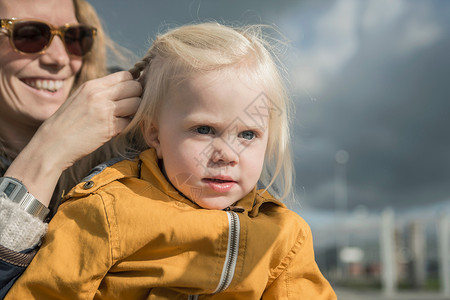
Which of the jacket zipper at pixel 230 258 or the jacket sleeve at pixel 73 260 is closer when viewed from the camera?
the jacket sleeve at pixel 73 260

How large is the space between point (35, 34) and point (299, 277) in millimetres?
1869

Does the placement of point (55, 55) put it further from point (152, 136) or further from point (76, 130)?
point (152, 136)

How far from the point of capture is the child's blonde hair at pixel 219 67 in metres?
1.91

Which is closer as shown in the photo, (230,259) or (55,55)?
(230,259)

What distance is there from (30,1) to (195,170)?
1.51 metres

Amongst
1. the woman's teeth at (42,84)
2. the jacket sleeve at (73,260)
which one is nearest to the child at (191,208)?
the jacket sleeve at (73,260)

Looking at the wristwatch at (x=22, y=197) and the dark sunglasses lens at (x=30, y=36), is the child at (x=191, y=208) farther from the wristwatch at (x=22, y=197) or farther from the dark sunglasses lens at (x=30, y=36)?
the dark sunglasses lens at (x=30, y=36)

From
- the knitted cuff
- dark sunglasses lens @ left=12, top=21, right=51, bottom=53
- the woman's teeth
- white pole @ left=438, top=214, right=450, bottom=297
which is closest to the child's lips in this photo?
the knitted cuff

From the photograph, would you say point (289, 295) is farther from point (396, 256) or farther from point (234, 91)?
point (396, 256)

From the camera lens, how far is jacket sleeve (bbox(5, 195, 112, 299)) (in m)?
1.64

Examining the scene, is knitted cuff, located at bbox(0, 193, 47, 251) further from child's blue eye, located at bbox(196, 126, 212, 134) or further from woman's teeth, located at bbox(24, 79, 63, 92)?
woman's teeth, located at bbox(24, 79, 63, 92)

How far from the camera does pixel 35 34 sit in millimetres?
2566

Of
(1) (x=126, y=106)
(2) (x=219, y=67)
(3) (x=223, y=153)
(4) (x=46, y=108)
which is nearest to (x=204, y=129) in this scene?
(3) (x=223, y=153)

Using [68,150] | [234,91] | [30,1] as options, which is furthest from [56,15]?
[234,91]
